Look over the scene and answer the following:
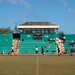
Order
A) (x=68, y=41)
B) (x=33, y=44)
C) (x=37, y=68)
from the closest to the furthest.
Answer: (x=37, y=68), (x=33, y=44), (x=68, y=41)

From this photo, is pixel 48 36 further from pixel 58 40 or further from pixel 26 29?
pixel 26 29

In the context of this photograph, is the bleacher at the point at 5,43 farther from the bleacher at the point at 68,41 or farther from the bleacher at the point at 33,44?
the bleacher at the point at 68,41

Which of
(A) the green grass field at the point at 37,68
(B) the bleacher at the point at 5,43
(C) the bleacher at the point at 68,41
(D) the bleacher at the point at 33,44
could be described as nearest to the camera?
(A) the green grass field at the point at 37,68

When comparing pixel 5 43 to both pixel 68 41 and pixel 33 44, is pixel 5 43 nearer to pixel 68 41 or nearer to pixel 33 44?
pixel 33 44

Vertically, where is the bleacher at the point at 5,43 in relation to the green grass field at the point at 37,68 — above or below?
above

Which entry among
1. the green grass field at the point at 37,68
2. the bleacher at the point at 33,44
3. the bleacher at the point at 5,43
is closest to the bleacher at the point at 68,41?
the bleacher at the point at 33,44

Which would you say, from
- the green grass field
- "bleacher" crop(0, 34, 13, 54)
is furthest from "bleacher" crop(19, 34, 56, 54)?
the green grass field

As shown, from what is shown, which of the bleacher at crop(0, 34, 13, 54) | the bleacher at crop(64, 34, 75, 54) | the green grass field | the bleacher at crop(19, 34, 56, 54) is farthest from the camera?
the bleacher at crop(64, 34, 75, 54)

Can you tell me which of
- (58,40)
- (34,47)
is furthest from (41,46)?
(58,40)

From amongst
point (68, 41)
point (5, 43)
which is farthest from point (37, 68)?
point (68, 41)

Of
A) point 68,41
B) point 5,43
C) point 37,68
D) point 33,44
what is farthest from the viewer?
point 68,41

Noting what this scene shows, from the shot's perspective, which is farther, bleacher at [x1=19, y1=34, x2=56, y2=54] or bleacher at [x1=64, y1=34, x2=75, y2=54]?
bleacher at [x1=64, y1=34, x2=75, y2=54]

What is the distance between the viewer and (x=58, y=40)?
191 ft

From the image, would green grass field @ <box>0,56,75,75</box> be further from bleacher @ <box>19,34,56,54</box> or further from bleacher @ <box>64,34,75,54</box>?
bleacher @ <box>64,34,75,54</box>
